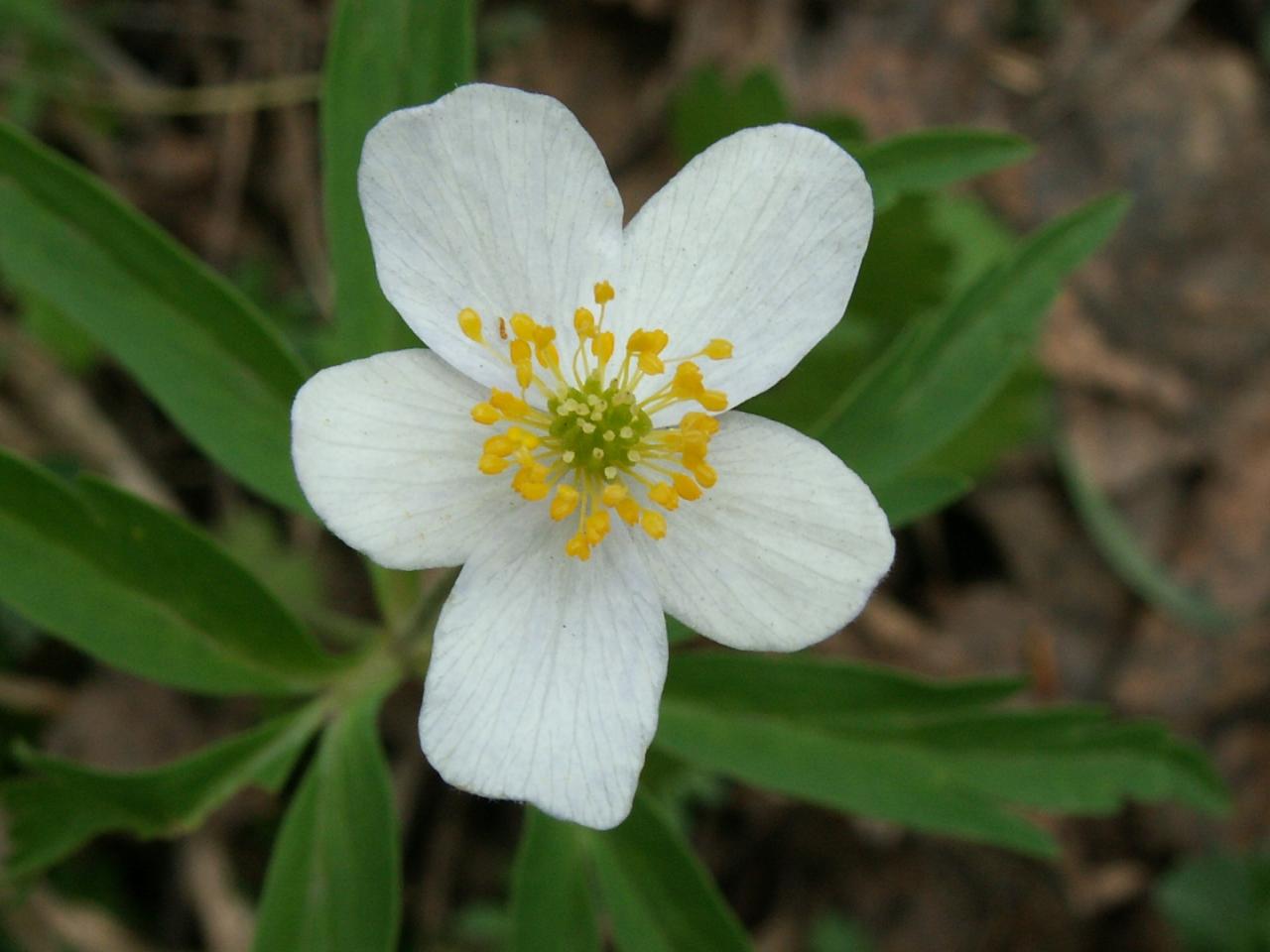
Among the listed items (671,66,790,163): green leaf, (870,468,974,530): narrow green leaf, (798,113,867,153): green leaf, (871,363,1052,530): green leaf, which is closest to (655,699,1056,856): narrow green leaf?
(870,468,974,530): narrow green leaf

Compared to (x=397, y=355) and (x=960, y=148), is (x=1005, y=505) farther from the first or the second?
(x=397, y=355)

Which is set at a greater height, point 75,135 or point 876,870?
point 75,135

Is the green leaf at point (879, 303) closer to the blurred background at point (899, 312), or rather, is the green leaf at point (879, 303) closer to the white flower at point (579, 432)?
the blurred background at point (899, 312)

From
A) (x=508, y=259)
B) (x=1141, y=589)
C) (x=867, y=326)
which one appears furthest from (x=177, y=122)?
(x=1141, y=589)

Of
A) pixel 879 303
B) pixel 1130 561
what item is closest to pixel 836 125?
pixel 879 303

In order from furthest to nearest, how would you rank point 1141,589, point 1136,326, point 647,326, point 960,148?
point 1136,326, point 1141,589, point 960,148, point 647,326

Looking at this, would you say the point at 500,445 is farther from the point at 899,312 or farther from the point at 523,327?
the point at 899,312
